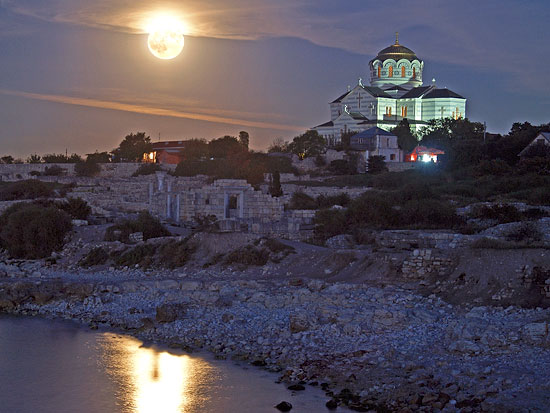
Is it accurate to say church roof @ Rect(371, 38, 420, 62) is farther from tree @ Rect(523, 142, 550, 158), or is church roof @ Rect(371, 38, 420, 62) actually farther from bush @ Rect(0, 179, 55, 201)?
bush @ Rect(0, 179, 55, 201)

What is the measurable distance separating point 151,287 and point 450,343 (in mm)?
8410

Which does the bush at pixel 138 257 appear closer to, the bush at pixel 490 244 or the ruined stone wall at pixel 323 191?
the bush at pixel 490 244

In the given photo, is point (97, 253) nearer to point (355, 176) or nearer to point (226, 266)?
point (226, 266)

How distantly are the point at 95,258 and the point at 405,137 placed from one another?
37.6 meters

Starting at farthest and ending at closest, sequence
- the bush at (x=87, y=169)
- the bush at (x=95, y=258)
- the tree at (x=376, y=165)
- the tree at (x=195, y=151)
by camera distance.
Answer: the tree at (x=195, y=151) < the bush at (x=87, y=169) < the tree at (x=376, y=165) < the bush at (x=95, y=258)

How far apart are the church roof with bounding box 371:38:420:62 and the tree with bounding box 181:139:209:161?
2206 centimetres

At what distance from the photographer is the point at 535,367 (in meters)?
10.9

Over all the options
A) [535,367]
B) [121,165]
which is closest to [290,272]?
[535,367]

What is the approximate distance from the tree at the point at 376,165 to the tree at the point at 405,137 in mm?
7172

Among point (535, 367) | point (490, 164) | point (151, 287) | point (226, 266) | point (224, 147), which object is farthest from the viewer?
point (224, 147)

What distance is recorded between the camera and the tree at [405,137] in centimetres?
5612

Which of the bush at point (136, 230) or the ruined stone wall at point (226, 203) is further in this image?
the ruined stone wall at point (226, 203)

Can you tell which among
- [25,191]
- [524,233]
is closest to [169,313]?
[524,233]

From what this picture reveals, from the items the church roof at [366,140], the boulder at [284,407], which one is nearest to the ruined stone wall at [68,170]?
the church roof at [366,140]
